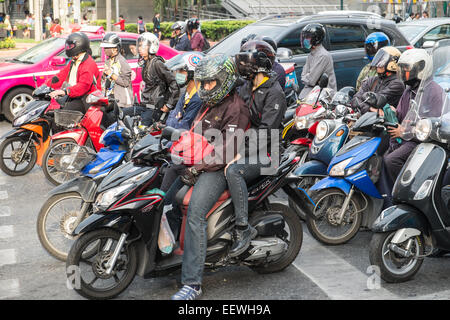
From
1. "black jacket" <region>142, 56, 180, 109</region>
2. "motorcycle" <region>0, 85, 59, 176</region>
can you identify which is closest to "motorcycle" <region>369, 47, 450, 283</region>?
"black jacket" <region>142, 56, 180, 109</region>

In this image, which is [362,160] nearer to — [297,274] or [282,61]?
[297,274]

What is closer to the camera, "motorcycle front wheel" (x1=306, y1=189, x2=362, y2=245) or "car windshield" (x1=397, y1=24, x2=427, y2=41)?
"motorcycle front wheel" (x1=306, y1=189, x2=362, y2=245)

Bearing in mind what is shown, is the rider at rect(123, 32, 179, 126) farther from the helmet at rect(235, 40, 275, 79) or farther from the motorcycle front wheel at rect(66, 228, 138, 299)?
the motorcycle front wheel at rect(66, 228, 138, 299)

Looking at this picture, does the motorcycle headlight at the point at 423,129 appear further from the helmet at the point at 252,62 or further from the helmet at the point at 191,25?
the helmet at the point at 191,25

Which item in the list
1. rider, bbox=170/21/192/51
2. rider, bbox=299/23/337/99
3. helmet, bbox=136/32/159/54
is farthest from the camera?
rider, bbox=170/21/192/51

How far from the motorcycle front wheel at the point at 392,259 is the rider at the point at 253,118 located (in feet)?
3.11

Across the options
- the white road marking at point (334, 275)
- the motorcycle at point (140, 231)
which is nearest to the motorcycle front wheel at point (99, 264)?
the motorcycle at point (140, 231)

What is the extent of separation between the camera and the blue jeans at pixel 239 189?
473 centimetres

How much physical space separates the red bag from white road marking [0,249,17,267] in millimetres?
1989

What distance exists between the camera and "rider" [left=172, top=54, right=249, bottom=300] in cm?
464

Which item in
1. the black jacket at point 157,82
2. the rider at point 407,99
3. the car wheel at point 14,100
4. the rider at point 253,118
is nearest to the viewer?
the rider at point 253,118

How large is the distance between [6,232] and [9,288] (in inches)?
61.3

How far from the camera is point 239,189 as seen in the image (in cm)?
473

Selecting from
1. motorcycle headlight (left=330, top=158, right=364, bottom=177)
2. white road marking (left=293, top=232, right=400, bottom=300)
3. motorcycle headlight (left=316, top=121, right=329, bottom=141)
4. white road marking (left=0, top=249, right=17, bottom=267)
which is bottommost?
white road marking (left=293, top=232, right=400, bottom=300)
